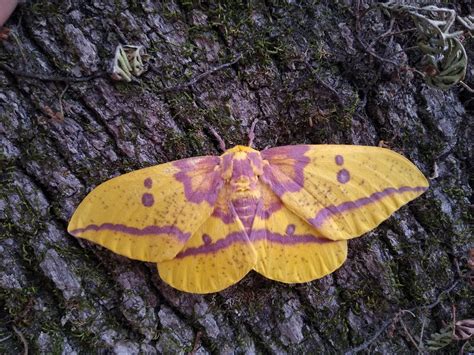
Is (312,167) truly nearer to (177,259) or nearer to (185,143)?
(185,143)

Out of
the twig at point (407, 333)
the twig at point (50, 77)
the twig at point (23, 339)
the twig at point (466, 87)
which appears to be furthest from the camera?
the twig at point (466, 87)

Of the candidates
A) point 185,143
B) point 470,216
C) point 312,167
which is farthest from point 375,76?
point 185,143

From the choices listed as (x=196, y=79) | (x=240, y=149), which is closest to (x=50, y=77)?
(x=196, y=79)

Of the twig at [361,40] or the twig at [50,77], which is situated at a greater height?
the twig at [50,77]

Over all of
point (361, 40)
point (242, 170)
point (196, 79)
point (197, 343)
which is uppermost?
point (196, 79)

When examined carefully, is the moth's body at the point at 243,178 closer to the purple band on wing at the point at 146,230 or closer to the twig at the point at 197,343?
the purple band on wing at the point at 146,230

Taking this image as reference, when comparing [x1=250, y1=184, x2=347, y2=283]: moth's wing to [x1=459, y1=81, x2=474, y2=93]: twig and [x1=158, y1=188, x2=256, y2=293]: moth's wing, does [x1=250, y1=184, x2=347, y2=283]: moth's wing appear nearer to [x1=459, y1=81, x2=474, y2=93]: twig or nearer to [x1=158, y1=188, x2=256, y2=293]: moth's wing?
[x1=158, y1=188, x2=256, y2=293]: moth's wing

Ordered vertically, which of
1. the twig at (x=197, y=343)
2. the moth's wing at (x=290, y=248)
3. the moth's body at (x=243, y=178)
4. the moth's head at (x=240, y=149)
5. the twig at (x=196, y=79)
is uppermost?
the twig at (x=196, y=79)

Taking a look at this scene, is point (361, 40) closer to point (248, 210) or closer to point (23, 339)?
point (248, 210)

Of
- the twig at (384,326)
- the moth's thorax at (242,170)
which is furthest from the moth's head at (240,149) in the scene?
the twig at (384,326)
